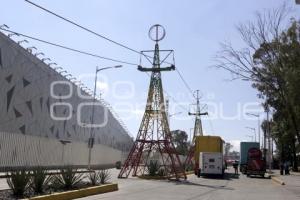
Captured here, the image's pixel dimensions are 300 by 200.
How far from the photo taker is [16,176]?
1770 cm

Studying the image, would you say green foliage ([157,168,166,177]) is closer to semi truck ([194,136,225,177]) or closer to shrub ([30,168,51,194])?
semi truck ([194,136,225,177])

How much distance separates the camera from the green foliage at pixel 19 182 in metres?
17.4

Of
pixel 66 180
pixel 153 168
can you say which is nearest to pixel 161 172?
pixel 153 168

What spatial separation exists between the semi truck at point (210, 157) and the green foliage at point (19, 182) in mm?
30835

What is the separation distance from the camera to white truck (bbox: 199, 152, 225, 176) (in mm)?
47312

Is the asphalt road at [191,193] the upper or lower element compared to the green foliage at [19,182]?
lower

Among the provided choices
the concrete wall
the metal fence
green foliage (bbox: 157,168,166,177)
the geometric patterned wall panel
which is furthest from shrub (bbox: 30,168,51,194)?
the geometric patterned wall panel

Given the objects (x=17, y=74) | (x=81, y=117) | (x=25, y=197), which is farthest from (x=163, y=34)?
(x=81, y=117)

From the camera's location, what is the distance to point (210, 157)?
4788cm

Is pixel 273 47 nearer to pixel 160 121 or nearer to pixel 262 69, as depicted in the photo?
pixel 262 69

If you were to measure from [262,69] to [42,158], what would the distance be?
2345 cm

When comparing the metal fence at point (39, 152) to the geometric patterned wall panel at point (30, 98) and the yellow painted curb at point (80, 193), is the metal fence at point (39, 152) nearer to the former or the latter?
the geometric patterned wall panel at point (30, 98)

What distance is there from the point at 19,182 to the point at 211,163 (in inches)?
1250

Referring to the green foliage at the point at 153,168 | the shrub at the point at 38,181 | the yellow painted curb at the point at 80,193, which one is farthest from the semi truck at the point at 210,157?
the shrub at the point at 38,181
